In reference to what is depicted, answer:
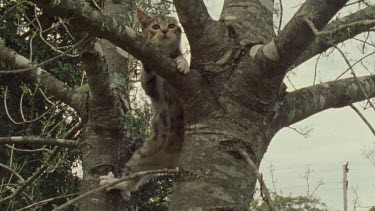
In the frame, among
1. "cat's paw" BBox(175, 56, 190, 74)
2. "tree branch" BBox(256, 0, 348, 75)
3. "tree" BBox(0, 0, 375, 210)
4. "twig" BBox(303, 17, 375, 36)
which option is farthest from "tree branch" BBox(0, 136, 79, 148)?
"twig" BBox(303, 17, 375, 36)

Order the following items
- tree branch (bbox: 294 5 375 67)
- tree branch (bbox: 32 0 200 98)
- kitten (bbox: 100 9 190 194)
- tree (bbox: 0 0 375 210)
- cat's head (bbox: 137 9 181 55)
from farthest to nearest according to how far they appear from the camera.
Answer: cat's head (bbox: 137 9 181 55) → kitten (bbox: 100 9 190 194) → tree branch (bbox: 294 5 375 67) → tree (bbox: 0 0 375 210) → tree branch (bbox: 32 0 200 98)

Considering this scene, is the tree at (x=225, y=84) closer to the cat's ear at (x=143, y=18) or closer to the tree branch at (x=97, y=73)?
the tree branch at (x=97, y=73)

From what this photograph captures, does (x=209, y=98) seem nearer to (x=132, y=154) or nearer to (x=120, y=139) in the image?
(x=120, y=139)

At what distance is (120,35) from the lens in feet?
A: 7.52

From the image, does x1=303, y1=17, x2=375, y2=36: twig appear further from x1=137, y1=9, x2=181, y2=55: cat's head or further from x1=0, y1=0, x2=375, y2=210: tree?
x1=137, y1=9, x2=181, y2=55: cat's head

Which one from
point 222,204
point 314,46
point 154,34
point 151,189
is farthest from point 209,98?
point 151,189

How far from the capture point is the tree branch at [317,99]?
291 centimetres

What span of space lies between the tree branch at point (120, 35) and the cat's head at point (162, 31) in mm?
1894

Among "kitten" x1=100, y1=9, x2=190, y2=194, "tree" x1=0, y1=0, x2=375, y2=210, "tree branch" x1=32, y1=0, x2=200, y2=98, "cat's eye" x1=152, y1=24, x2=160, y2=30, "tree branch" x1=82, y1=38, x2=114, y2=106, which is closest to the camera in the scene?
"tree branch" x1=32, y1=0, x2=200, y2=98

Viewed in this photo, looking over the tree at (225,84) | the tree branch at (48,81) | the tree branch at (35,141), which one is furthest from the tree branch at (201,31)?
the tree branch at (35,141)

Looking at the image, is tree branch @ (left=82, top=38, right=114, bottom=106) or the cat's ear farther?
the cat's ear

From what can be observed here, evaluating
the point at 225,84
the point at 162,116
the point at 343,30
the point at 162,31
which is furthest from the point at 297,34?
the point at 162,31

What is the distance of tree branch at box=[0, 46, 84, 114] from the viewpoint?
3363 mm

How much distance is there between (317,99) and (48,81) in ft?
5.81
